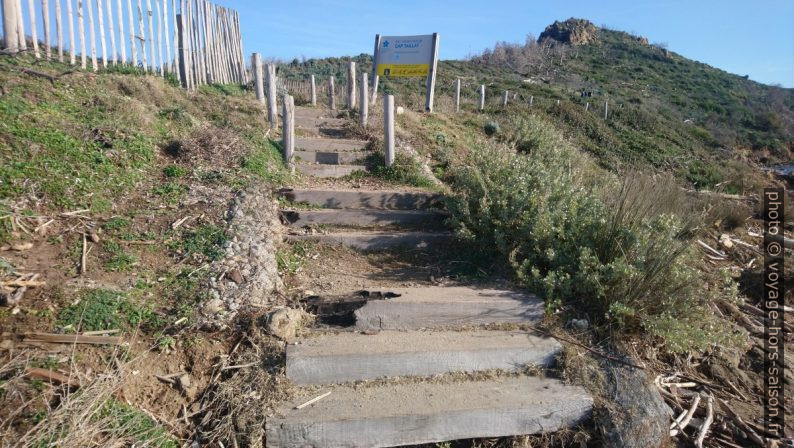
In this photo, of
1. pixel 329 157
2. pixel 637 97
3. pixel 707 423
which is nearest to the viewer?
pixel 707 423

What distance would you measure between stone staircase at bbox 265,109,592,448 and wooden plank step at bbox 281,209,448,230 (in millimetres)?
1707

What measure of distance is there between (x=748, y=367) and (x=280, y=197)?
5226mm

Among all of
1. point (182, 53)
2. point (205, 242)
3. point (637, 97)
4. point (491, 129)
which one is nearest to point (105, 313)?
point (205, 242)

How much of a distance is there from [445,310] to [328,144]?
4.88 m

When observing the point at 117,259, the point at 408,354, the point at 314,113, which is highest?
the point at 314,113

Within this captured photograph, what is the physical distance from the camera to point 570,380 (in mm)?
3570

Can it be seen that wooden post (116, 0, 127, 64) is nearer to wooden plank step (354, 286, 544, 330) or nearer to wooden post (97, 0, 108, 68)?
wooden post (97, 0, 108, 68)

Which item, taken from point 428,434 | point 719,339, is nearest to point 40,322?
→ point 428,434

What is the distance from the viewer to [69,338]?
3051 mm

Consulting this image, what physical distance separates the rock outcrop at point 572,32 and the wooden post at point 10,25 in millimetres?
55282

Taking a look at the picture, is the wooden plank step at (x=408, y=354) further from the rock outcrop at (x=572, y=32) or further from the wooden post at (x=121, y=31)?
the rock outcrop at (x=572, y=32)

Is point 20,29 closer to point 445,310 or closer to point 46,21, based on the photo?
point 46,21

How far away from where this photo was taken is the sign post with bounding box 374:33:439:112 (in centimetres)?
1133

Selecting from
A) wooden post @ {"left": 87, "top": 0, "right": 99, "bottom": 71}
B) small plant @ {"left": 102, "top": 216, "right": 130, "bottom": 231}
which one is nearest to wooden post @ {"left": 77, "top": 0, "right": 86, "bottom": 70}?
wooden post @ {"left": 87, "top": 0, "right": 99, "bottom": 71}
